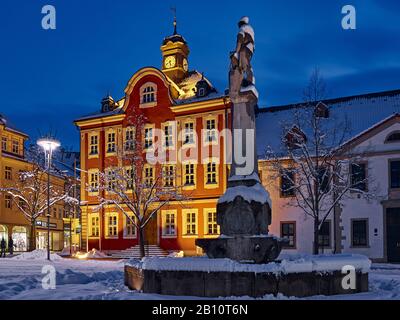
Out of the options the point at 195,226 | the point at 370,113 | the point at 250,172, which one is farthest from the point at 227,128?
the point at 250,172

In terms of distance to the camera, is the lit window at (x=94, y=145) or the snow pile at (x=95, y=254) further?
the lit window at (x=94, y=145)

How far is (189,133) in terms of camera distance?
131 ft

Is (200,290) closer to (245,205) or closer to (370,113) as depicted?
(245,205)

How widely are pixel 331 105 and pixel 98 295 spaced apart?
1186 inches

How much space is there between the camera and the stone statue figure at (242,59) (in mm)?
15820

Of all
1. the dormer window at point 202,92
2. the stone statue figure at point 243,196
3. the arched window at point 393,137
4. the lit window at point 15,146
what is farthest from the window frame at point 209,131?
the lit window at point 15,146

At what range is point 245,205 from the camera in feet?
47.8

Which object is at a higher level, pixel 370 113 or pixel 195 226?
pixel 370 113

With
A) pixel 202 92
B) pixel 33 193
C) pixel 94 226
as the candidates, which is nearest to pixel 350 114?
pixel 202 92

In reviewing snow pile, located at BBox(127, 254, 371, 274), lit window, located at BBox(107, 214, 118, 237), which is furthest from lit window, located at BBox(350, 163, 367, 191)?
snow pile, located at BBox(127, 254, 371, 274)

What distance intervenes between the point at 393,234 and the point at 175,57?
75.9 ft

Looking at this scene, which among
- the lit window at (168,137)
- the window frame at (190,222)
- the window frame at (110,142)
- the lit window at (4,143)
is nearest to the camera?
the window frame at (190,222)

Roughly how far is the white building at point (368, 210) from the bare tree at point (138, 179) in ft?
23.6

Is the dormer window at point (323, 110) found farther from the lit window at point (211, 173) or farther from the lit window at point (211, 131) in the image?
the lit window at point (211, 173)
